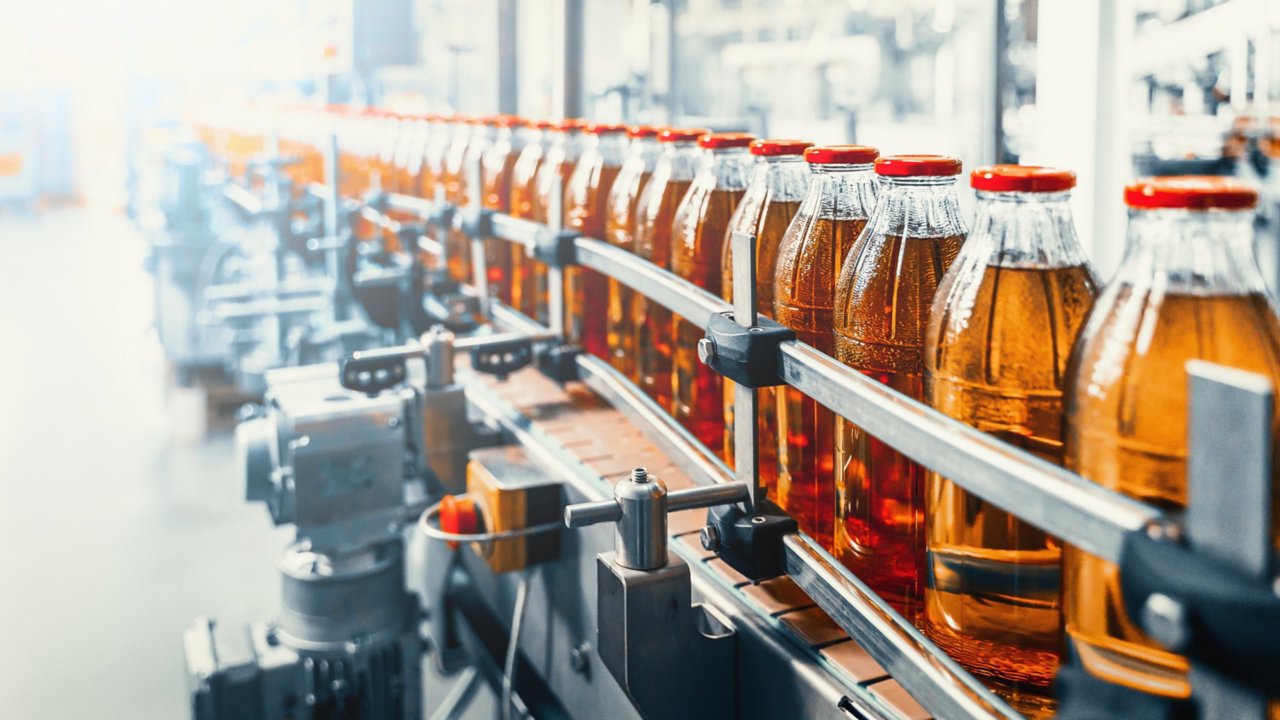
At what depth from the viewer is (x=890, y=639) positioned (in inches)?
27.0

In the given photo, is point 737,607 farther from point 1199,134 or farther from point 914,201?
point 1199,134

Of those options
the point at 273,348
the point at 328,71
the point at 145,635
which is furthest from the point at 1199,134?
the point at 145,635

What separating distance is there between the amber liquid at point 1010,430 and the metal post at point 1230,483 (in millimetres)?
187

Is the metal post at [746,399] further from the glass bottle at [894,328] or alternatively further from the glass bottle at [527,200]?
the glass bottle at [527,200]

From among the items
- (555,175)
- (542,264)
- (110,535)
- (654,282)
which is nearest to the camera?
(654,282)

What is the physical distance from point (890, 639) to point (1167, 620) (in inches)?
10.4

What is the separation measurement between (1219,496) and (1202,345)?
104 millimetres

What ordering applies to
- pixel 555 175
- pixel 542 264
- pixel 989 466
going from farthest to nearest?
pixel 542 264, pixel 555 175, pixel 989 466

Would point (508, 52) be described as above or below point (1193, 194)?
above

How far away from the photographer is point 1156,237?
531 millimetres

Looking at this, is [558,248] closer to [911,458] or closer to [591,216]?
[591,216]

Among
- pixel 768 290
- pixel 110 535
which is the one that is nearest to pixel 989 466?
pixel 768 290

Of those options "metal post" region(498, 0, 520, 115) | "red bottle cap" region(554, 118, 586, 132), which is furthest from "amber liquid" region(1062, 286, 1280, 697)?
"metal post" region(498, 0, 520, 115)

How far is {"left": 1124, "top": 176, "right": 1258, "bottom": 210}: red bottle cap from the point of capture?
491 mm
